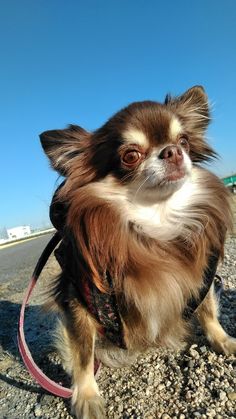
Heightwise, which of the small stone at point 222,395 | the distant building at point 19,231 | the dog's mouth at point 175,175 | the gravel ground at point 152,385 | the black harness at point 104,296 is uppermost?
the dog's mouth at point 175,175

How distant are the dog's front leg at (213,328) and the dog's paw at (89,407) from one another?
A: 88cm

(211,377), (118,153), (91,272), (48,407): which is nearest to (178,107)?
(118,153)

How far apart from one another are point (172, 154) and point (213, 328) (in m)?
1.29

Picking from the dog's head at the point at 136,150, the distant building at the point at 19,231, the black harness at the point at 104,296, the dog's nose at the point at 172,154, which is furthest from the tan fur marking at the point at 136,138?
the distant building at the point at 19,231

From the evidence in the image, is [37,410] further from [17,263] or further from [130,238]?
[17,263]

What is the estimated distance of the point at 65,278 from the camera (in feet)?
9.69

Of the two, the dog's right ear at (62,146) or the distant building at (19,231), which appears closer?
the dog's right ear at (62,146)

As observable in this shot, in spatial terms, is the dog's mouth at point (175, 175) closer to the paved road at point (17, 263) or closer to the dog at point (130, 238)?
the dog at point (130, 238)

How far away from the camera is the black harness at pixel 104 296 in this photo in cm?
259

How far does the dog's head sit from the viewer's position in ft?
9.05

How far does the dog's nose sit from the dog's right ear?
671 millimetres

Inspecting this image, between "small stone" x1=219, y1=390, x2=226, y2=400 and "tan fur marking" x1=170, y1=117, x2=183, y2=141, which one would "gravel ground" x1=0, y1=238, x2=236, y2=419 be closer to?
"small stone" x1=219, y1=390, x2=226, y2=400

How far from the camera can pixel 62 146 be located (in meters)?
3.05

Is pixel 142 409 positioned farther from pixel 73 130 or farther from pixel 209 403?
pixel 73 130
